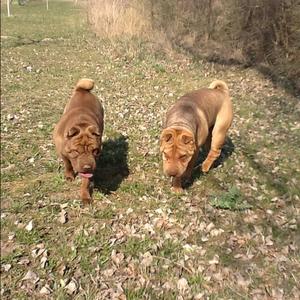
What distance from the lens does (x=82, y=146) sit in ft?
18.9

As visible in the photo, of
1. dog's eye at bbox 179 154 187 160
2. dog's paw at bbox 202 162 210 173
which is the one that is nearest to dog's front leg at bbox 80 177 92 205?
dog's eye at bbox 179 154 187 160

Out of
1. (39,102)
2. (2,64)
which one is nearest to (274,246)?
(39,102)

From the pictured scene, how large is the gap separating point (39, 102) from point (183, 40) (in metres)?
10.8

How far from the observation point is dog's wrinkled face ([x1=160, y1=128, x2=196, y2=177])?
5906mm

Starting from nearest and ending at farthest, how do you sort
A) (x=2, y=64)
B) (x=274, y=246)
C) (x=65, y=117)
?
(x=274, y=246) → (x=65, y=117) → (x=2, y=64)

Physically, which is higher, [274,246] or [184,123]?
[184,123]

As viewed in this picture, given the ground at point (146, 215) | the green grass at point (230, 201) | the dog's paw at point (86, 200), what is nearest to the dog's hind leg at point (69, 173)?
the ground at point (146, 215)

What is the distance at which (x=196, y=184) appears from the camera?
7.50 meters

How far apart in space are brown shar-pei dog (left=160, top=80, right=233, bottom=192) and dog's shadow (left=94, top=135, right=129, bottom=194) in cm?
116

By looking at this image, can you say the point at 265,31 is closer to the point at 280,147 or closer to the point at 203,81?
the point at 203,81

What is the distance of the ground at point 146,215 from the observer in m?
5.18

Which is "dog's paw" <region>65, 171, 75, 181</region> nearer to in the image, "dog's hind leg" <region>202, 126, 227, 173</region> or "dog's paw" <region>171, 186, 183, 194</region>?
"dog's paw" <region>171, 186, 183, 194</region>

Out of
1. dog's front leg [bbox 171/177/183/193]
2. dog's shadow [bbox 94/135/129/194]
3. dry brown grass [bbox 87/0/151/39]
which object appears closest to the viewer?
dog's front leg [bbox 171/177/183/193]

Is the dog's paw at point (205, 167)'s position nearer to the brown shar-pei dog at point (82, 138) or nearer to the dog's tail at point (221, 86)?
the dog's tail at point (221, 86)
